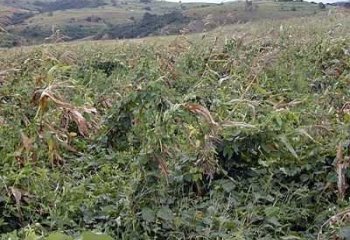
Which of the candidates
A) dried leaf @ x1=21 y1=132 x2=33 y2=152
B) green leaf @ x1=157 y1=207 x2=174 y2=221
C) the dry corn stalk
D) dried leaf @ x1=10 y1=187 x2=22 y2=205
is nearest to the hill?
A: dried leaf @ x1=21 y1=132 x2=33 y2=152

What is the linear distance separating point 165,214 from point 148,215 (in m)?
0.08

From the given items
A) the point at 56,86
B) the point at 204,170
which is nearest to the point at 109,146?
the point at 56,86

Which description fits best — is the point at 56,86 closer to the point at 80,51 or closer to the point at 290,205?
the point at 290,205

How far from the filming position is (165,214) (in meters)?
3.23

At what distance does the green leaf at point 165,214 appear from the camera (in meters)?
3.22

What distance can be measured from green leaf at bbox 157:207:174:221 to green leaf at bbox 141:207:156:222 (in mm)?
30

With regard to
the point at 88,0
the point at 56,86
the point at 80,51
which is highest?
the point at 56,86

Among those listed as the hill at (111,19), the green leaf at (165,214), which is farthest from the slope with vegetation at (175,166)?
the hill at (111,19)

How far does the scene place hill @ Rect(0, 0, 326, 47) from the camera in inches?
395

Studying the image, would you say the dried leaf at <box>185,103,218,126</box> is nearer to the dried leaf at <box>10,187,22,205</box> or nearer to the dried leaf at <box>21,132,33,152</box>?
the dried leaf at <box>10,187,22,205</box>

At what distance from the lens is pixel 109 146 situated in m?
4.72

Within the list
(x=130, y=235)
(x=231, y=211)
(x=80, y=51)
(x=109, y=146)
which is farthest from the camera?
(x=80, y=51)

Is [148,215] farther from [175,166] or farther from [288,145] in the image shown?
[288,145]

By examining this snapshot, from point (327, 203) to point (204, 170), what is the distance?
2.21 ft
